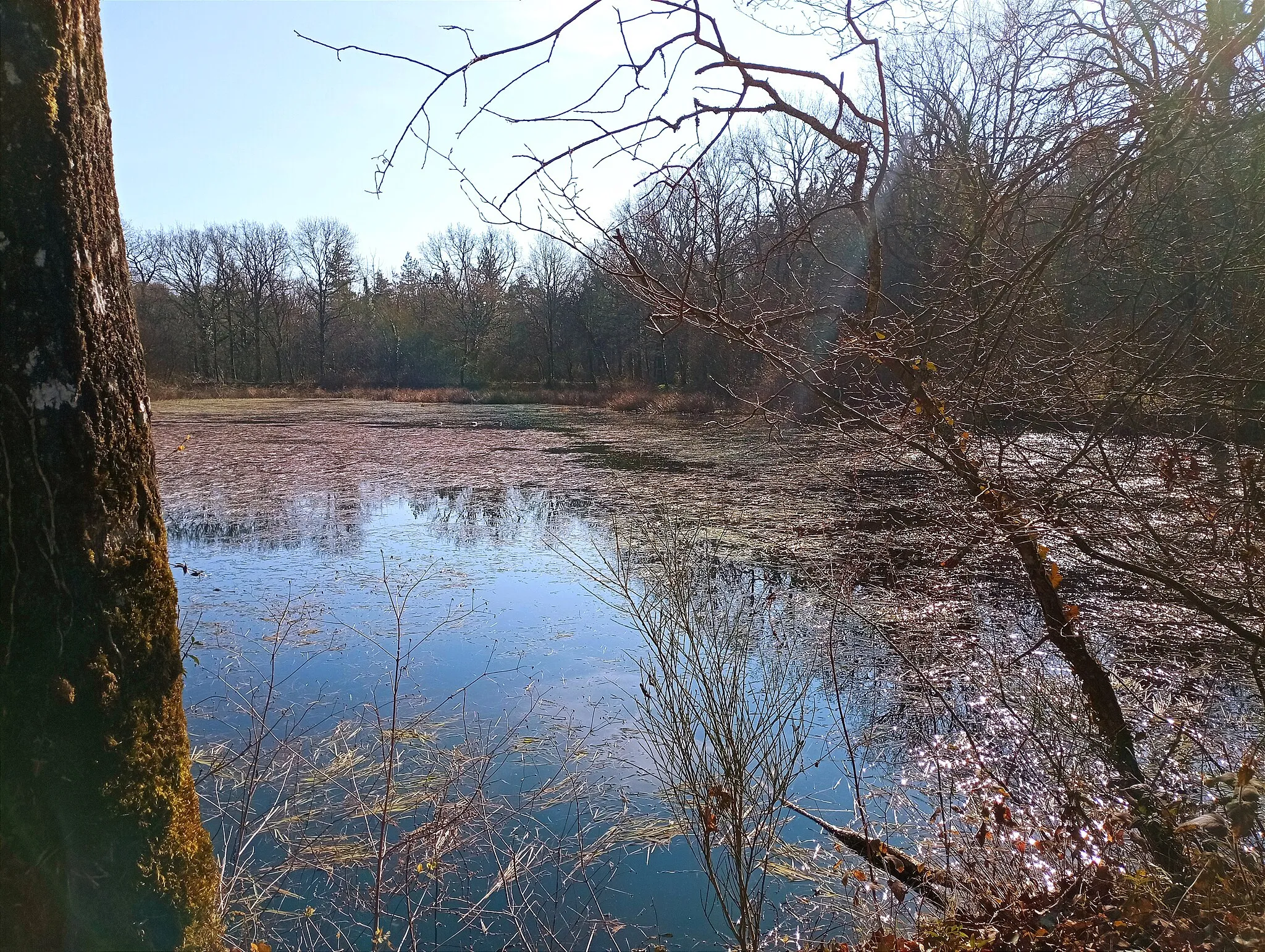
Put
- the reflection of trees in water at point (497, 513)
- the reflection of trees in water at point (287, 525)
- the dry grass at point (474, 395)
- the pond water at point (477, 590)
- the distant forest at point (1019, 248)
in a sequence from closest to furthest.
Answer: the distant forest at point (1019, 248)
the pond water at point (477, 590)
the reflection of trees in water at point (287, 525)
the reflection of trees in water at point (497, 513)
the dry grass at point (474, 395)

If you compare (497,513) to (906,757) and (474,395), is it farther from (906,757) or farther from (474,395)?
(474,395)

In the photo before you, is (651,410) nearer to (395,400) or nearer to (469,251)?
(395,400)

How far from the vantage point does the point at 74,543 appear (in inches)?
65.1

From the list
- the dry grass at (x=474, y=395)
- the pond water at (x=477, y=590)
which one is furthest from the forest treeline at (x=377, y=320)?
the pond water at (x=477, y=590)

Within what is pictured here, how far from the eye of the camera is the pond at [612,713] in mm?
2959

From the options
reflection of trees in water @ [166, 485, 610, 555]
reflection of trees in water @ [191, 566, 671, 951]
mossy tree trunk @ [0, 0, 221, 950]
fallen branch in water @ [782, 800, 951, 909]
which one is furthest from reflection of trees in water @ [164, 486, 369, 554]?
mossy tree trunk @ [0, 0, 221, 950]

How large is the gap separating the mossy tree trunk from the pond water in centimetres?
144

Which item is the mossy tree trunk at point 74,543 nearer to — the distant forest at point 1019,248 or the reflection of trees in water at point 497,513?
the distant forest at point 1019,248

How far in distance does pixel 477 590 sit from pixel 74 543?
17.8 ft

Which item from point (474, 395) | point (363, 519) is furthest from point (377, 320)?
point (363, 519)

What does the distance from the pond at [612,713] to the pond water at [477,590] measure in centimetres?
3

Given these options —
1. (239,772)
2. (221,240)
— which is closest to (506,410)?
(221,240)

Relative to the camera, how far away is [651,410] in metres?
26.7

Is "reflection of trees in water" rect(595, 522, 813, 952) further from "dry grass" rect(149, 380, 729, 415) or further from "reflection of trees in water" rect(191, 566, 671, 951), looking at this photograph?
"dry grass" rect(149, 380, 729, 415)
